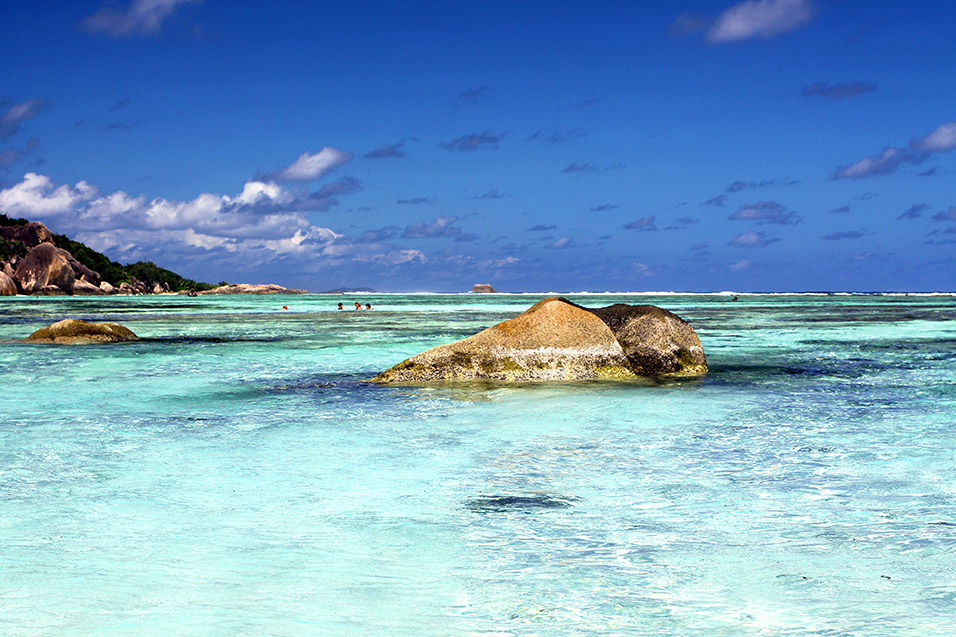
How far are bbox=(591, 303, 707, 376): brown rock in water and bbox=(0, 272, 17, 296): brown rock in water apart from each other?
349ft

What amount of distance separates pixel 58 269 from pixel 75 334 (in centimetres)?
10068

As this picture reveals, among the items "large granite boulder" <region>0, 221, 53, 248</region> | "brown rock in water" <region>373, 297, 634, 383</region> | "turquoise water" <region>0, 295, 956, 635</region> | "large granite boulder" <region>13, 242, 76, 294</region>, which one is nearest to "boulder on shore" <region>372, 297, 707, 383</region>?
"brown rock in water" <region>373, 297, 634, 383</region>

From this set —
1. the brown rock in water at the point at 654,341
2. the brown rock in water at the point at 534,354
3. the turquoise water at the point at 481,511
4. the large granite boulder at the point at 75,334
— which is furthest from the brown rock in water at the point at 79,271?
the brown rock in water at the point at 654,341

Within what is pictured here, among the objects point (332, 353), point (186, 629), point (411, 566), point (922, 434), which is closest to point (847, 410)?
point (922, 434)

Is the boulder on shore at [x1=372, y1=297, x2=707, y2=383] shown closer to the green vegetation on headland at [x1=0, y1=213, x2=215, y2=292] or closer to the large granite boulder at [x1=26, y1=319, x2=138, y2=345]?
the large granite boulder at [x1=26, y1=319, x2=138, y2=345]

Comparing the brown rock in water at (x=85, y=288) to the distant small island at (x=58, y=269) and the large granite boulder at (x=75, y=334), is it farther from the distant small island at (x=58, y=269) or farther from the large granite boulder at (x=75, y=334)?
the large granite boulder at (x=75, y=334)

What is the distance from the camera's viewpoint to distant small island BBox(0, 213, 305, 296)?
111125mm

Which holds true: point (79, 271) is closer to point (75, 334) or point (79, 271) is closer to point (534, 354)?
point (75, 334)

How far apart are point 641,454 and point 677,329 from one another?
7470mm

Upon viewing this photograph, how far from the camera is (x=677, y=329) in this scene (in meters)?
15.4

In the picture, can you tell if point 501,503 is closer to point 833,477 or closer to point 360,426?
point 833,477

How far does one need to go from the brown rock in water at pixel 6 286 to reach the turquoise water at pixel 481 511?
104m

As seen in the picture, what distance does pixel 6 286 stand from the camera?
10388cm

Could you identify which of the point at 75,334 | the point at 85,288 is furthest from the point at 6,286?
the point at 75,334
